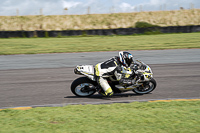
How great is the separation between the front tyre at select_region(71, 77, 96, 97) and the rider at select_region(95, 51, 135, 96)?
1.10 ft

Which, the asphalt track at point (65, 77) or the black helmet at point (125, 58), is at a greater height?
the black helmet at point (125, 58)

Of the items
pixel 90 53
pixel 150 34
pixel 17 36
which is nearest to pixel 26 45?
pixel 17 36

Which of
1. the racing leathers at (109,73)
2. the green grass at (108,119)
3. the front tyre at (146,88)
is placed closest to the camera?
the green grass at (108,119)

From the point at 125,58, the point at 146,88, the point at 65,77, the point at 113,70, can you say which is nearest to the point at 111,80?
the point at 113,70

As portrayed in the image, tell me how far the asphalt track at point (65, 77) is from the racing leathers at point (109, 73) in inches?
15.9

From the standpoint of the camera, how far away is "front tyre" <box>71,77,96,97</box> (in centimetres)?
836

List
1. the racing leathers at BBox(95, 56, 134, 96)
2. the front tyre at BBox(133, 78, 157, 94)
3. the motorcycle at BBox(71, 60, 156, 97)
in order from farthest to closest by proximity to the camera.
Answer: the front tyre at BBox(133, 78, 157, 94) → the motorcycle at BBox(71, 60, 156, 97) → the racing leathers at BBox(95, 56, 134, 96)

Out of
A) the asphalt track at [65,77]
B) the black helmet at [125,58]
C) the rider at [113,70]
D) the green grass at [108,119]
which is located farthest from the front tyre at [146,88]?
the green grass at [108,119]

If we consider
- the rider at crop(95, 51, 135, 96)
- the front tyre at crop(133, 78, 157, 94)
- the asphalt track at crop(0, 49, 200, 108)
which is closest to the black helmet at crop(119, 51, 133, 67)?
the rider at crop(95, 51, 135, 96)

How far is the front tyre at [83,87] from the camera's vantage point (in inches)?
329

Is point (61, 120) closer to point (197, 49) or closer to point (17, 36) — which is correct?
point (197, 49)

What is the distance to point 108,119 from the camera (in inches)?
223

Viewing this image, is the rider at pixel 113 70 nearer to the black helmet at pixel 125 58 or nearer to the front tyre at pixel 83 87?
the black helmet at pixel 125 58

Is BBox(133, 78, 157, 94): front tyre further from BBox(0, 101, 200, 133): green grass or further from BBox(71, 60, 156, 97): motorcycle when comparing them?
BBox(0, 101, 200, 133): green grass
